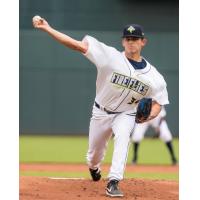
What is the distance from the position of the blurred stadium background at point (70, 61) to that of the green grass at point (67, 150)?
0.25 m

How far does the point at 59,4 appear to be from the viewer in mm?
13805

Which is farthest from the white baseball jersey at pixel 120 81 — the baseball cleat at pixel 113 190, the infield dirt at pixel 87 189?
the infield dirt at pixel 87 189

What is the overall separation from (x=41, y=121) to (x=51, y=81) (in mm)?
854

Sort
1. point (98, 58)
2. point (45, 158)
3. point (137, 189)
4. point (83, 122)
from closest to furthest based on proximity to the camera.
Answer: point (98, 58) < point (137, 189) < point (45, 158) < point (83, 122)

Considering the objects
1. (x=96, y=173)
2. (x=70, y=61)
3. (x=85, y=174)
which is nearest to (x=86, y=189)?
(x=96, y=173)

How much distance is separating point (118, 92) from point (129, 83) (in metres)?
0.11

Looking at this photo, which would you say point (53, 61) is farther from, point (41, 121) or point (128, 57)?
point (128, 57)

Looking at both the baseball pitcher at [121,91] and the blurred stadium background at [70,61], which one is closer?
the baseball pitcher at [121,91]

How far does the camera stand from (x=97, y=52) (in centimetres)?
463

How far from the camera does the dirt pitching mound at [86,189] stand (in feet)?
15.5

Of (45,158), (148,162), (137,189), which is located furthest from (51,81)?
(137,189)

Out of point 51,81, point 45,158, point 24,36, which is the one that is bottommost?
point 45,158

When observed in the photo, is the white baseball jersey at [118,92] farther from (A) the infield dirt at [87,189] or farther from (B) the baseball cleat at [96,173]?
(B) the baseball cleat at [96,173]

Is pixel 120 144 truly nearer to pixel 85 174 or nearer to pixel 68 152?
pixel 85 174
